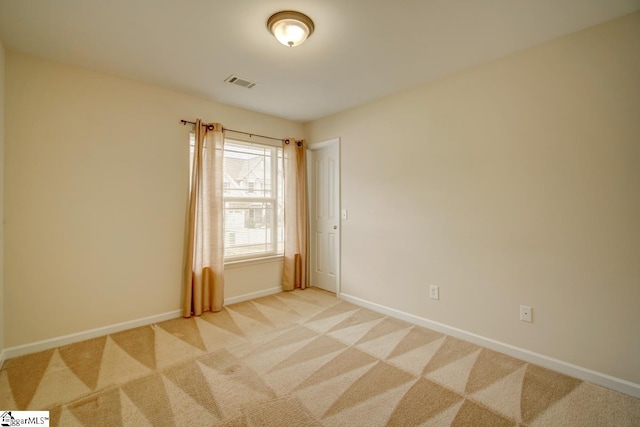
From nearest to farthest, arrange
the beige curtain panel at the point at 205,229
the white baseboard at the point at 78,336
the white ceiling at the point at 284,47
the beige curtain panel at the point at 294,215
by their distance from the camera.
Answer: the white ceiling at the point at 284,47 → the white baseboard at the point at 78,336 → the beige curtain panel at the point at 205,229 → the beige curtain panel at the point at 294,215

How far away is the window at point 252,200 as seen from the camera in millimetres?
3748

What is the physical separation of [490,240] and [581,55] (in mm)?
1508

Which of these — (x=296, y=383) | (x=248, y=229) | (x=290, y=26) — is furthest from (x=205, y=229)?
(x=290, y=26)

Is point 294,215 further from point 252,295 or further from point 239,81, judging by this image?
point 239,81

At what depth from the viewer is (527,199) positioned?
237cm

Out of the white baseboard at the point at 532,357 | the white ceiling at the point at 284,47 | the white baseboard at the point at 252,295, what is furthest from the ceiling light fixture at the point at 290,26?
the white baseboard at the point at 252,295

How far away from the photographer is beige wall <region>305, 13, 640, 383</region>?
78.2 inches

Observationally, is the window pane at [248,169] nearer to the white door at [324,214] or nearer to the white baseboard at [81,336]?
the white door at [324,214]

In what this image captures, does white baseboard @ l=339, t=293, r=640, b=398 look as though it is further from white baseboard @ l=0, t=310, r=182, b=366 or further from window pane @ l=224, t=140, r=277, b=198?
white baseboard @ l=0, t=310, r=182, b=366

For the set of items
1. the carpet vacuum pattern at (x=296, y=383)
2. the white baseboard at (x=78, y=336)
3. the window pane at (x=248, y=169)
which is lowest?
the carpet vacuum pattern at (x=296, y=383)

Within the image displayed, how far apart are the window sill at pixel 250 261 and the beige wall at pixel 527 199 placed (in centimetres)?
148

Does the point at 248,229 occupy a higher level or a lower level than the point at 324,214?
lower

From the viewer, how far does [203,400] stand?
186 centimetres

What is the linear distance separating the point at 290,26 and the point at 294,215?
8.41 feet
